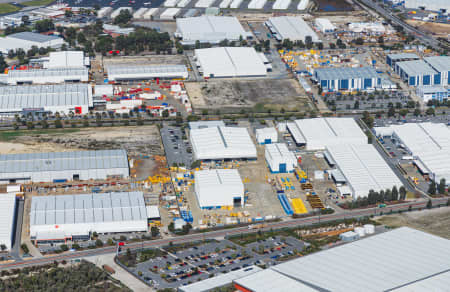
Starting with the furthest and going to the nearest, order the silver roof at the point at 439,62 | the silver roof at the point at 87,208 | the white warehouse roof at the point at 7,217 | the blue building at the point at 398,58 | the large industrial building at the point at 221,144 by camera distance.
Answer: the blue building at the point at 398,58, the silver roof at the point at 439,62, the large industrial building at the point at 221,144, the silver roof at the point at 87,208, the white warehouse roof at the point at 7,217

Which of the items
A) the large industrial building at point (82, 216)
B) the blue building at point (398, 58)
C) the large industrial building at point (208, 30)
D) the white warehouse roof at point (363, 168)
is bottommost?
the large industrial building at point (82, 216)

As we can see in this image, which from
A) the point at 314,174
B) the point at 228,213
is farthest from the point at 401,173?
the point at 228,213

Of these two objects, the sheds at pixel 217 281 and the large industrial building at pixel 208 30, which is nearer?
the sheds at pixel 217 281

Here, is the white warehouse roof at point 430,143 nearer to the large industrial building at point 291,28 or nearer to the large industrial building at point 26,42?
the large industrial building at point 291,28

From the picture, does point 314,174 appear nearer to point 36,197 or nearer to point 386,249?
point 386,249

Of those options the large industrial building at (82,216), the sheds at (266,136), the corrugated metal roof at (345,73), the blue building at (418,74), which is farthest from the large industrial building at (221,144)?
the blue building at (418,74)
